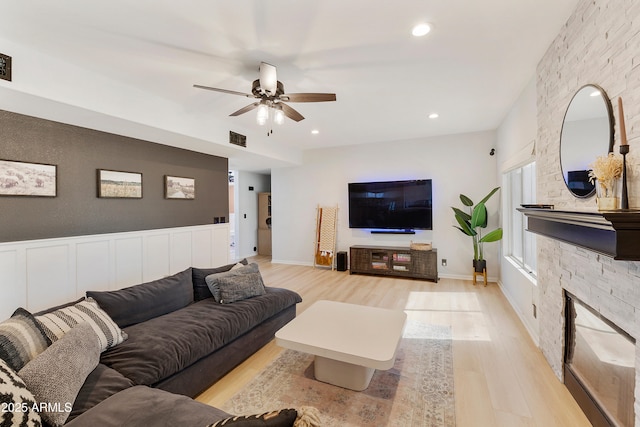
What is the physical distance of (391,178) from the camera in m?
5.64

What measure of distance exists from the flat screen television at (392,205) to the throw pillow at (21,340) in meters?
4.95

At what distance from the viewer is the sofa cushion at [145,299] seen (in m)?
2.13

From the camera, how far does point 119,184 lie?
3498mm

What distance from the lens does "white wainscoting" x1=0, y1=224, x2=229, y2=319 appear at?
8.52 feet

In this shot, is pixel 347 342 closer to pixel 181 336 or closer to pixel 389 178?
pixel 181 336

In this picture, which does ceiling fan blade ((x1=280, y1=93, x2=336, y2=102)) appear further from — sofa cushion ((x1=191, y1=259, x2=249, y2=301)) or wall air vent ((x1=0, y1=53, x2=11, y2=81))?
wall air vent ((x1=0, y1=53, x2=11, y2=81))

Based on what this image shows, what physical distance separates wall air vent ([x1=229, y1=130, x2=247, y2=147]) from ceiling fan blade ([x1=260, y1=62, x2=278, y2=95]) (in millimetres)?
2045

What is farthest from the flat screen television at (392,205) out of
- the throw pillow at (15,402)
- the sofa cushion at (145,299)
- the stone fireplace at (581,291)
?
the throw pillow at (15,402)

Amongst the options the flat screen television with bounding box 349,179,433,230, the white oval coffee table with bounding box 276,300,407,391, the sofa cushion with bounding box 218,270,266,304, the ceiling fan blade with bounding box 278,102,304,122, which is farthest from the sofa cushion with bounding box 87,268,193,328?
the flat screen television with bounding box 349,179,433,230

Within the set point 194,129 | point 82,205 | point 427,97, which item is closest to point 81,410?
point 82,205

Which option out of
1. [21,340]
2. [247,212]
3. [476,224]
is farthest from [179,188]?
[476,224]

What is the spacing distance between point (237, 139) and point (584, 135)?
404 cm

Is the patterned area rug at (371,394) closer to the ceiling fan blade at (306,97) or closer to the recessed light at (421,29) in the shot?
the ceiling fan blade at (306,97)

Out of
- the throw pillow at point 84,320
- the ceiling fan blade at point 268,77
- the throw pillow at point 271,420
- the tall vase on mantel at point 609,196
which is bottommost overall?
the throw pillow at point 84,320
